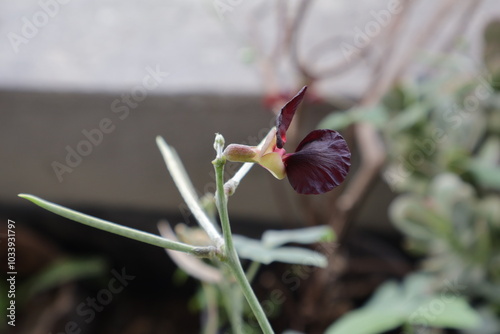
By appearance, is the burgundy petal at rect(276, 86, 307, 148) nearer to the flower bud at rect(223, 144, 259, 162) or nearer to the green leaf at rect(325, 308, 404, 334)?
the flower bud at rect(223, 144, 259, 162)

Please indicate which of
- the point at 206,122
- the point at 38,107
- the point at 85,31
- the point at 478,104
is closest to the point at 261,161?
the point at 478,104

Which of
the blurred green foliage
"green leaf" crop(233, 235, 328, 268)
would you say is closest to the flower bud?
"green leaf" crop(233, 235, 328, 268)

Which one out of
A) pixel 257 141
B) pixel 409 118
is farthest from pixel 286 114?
pixel 257 141

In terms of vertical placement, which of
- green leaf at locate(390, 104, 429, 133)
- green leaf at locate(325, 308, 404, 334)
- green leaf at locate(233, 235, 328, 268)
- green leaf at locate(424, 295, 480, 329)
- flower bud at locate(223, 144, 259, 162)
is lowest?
green leaf at locate(424, 295, 480, 329)

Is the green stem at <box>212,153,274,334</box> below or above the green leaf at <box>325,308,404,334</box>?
above

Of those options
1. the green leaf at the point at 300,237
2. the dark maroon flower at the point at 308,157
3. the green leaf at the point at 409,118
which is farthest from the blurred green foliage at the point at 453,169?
the dark maroon flower at the point at 308,157

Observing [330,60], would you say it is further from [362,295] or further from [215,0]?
[362,295]
